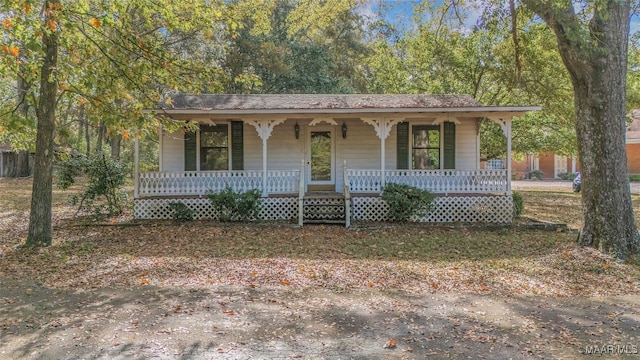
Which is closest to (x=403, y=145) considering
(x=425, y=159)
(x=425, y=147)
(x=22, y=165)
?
(x=425, y=147)

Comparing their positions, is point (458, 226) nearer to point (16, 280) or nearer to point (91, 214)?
point (16, 280)

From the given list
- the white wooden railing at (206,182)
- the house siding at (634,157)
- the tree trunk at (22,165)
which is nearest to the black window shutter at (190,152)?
the white wooden railing at (206,182)

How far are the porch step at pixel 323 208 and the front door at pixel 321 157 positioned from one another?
1777mm

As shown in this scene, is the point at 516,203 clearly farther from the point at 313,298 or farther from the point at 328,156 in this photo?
the point at 313,298

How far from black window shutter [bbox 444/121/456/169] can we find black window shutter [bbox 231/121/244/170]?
6330 millimetres

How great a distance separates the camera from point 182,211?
11.1 meters

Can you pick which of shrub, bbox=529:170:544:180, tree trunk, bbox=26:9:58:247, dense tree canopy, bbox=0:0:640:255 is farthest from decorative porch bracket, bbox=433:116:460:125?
shrub, bbox=529:170:544:180

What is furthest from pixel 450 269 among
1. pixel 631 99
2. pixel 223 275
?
pixel 631 99

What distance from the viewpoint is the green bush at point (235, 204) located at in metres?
10.9

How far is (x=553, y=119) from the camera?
16.9 m

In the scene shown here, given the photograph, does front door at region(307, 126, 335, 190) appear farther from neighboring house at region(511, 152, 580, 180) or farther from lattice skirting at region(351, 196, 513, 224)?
neighboring house at region(511, 152, 580, 180)

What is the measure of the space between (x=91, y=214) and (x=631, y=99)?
60.9 ft

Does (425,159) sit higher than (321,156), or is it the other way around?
(321,156)

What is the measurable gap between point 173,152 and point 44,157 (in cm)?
493
